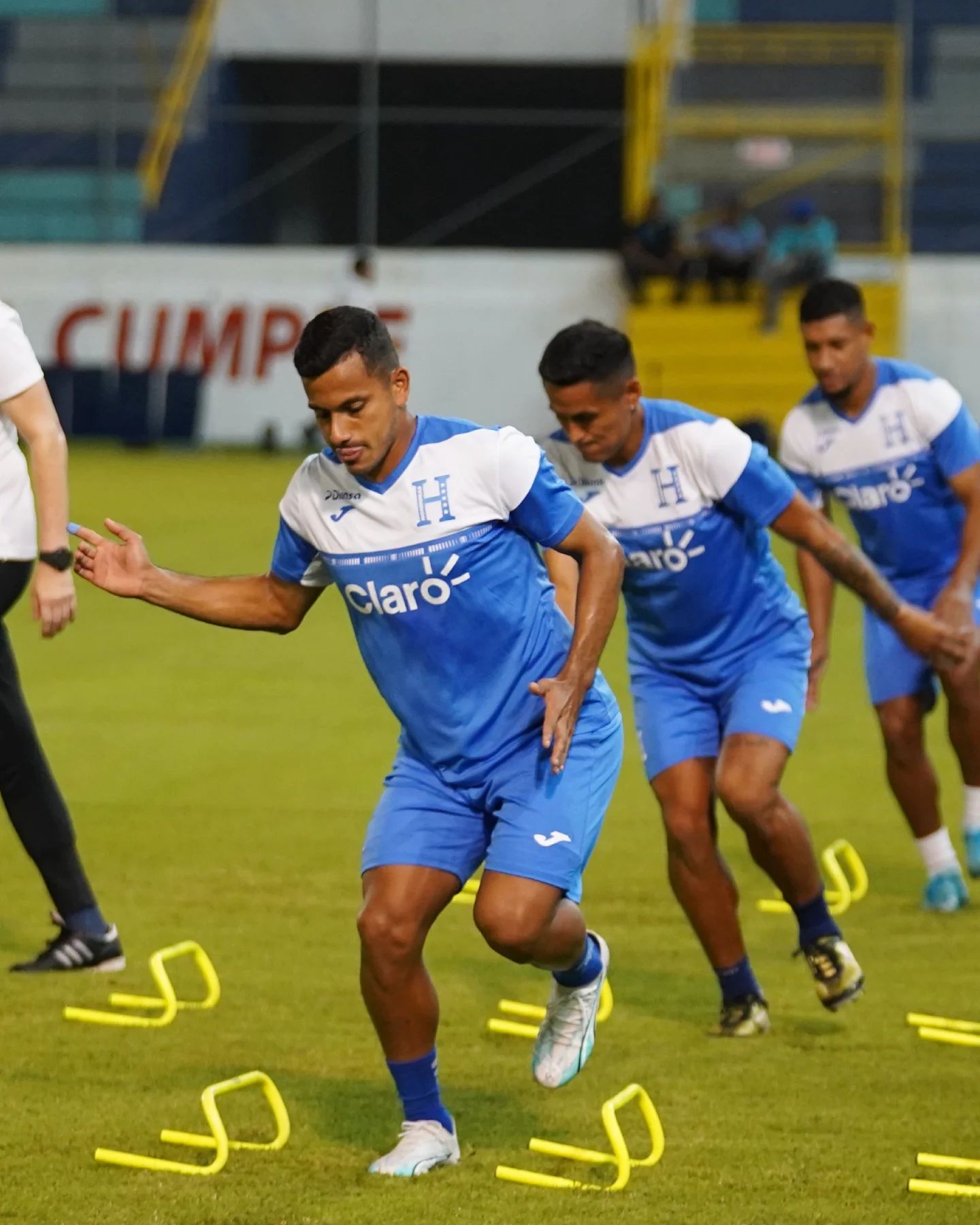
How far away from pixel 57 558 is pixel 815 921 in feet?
7.84

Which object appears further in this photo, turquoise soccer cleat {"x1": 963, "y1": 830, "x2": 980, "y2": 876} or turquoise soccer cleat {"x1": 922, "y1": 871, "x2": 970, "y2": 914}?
turquoise soccer cleat {"x1": 963, "y1": 830, "x2": 980, "y2": 876}

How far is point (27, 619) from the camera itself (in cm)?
1470

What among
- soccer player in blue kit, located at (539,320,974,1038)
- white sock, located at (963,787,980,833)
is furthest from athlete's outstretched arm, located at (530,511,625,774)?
white sock, located at (963,787,980,833)

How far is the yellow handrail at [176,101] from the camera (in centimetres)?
2950

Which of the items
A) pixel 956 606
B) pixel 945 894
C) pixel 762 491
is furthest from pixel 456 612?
pixel 945 894

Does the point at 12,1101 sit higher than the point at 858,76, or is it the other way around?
the point at 858,76

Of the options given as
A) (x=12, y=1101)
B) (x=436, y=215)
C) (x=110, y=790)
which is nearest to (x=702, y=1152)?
(x=12, y=1101)

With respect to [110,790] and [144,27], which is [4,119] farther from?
[110,790]

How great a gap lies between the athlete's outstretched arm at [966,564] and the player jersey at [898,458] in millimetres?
49

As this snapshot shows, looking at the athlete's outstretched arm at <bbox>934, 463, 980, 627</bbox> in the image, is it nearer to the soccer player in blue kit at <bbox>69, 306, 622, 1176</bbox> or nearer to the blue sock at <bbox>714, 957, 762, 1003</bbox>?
the blue sock at <bbox>714, 957, 762, 1003</bbox>

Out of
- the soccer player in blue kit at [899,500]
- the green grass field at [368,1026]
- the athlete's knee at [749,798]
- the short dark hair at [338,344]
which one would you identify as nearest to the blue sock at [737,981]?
the green grass field at [368,1026]

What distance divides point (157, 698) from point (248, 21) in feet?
67.0

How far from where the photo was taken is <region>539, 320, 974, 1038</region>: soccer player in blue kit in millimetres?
6082

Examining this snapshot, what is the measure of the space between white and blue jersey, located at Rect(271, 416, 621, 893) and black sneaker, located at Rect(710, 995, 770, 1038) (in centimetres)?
131
